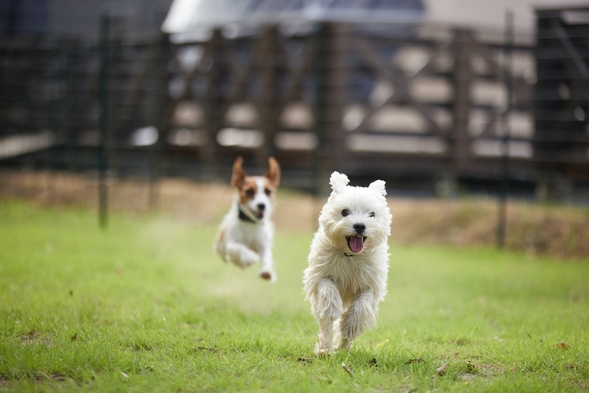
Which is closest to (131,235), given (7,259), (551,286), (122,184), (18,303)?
(7,259)

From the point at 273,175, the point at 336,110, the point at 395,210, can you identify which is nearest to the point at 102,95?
the point at 336,110

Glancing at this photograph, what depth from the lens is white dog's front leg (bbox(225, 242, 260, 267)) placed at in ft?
21.6

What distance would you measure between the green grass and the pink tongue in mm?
682

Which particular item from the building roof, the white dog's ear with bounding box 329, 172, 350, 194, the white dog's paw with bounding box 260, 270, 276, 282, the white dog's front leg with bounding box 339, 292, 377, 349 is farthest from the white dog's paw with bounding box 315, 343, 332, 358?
the building roof

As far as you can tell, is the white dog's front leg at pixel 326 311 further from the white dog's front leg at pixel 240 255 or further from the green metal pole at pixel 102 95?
the green metal pole at pixel 102 95

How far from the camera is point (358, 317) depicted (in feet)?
15.7

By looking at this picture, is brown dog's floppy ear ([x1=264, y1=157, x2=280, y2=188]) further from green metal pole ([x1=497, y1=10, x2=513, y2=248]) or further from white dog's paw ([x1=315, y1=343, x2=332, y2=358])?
green metal pole ([x1=497, y1=10, x2=513, y2=248])

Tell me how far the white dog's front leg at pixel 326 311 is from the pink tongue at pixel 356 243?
1.12ft

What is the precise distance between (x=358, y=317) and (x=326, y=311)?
8.8 inches

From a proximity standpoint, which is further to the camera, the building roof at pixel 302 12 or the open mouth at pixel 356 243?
the building roof at pixel 302 12

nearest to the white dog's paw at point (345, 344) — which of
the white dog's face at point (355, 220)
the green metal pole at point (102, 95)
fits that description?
the white dog's face at point (355, 220)

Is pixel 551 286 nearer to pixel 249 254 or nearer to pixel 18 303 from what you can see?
pixel 249 254

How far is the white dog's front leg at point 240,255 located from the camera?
6590 millimetres

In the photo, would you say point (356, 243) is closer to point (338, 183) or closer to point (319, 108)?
point (338, 183)
